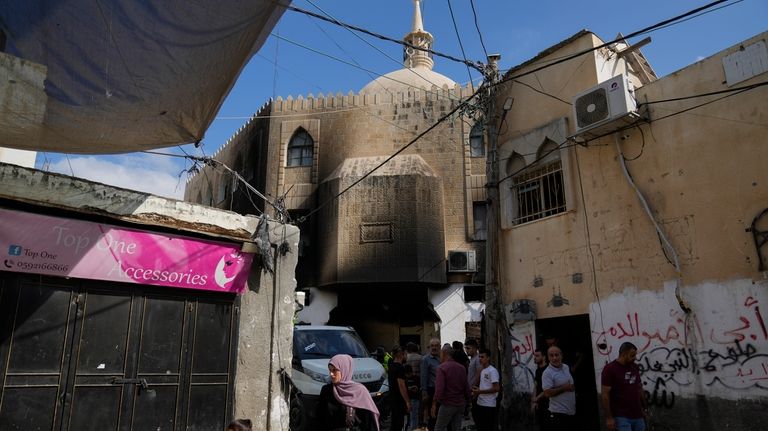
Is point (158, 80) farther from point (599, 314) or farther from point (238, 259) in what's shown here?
point (599, 314)

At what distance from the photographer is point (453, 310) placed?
18.8m

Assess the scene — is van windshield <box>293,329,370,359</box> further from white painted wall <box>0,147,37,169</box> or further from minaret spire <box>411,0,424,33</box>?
minaret spire <box>411,0,424,33</box>

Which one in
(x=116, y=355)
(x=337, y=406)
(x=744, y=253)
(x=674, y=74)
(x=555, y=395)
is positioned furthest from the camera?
(x=674, y=74)

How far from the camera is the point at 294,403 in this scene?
8969 millimetres

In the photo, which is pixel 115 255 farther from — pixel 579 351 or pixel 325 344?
pixel 579 351

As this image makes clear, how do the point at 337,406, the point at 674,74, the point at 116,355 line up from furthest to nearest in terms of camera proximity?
the point at 674,74 < the point at 116,355 < the point at 337,406

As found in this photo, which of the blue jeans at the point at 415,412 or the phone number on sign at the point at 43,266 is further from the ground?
the phone number on sign at the point at 43,266

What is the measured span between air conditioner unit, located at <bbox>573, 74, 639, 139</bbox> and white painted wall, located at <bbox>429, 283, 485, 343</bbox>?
10.2 m

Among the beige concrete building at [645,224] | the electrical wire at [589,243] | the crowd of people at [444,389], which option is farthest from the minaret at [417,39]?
the crowd of people at [444,389]

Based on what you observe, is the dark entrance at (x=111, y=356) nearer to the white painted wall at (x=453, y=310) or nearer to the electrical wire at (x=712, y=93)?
the electrical wire at (x=712, y=93)

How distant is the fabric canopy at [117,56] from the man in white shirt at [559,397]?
490 cm

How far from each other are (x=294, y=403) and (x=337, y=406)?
433 centimetres

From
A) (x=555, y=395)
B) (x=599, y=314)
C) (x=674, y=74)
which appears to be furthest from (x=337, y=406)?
(x=674, y=74)

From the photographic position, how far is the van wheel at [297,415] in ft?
29.3
